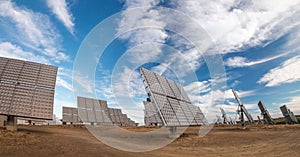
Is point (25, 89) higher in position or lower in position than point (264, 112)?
higher

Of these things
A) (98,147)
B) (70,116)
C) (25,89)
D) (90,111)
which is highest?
(25,89)

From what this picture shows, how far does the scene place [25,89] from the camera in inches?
608

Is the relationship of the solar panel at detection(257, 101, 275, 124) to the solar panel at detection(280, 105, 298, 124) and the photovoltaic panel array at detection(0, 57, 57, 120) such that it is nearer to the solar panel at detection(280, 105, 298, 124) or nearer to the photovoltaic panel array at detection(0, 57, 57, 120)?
the solar panel at detection(280, 105, 298, 124)

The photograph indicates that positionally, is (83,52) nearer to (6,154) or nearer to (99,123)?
(6,154)

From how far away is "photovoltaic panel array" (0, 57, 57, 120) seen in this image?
46.4 ft

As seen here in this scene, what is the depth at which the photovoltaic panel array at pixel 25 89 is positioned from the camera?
1416 centimetres

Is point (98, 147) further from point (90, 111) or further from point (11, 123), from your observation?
point (90, 111)

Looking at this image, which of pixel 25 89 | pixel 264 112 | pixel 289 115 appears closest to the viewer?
pixel 25 89

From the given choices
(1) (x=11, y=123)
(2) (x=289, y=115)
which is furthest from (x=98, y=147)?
(2) (x=289, y=115)

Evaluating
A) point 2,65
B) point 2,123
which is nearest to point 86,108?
point 2,123

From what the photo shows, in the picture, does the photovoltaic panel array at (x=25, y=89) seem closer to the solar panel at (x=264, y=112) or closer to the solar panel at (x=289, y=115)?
the solar panel at (x=264, y=112)

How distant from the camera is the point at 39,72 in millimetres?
17734

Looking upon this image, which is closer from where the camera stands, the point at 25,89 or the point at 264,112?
the point at 25,89

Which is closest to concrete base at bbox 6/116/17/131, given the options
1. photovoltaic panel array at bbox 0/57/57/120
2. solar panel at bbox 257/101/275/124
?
photovoltaic panel array at bbox 0/57/57/120
